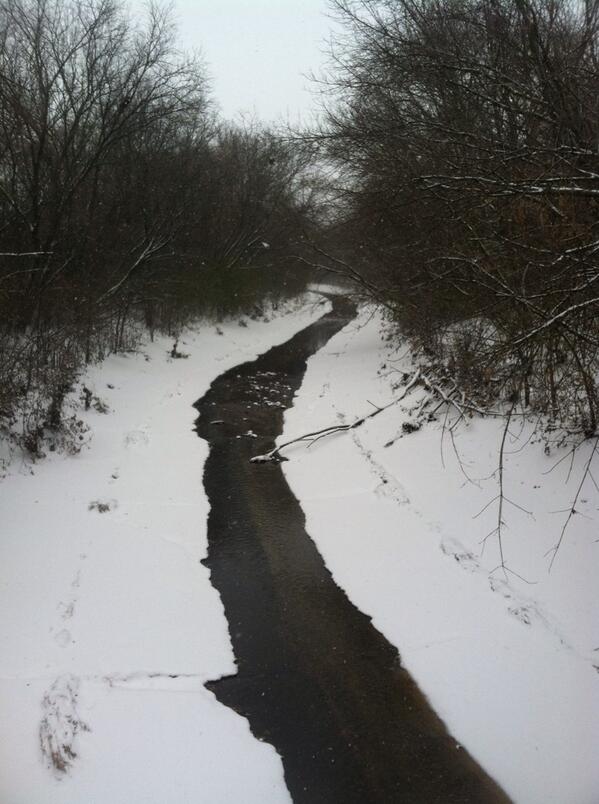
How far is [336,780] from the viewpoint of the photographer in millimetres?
3943

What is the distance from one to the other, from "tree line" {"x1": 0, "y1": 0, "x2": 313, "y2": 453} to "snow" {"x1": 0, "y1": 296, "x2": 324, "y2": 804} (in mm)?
1950

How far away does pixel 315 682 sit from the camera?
15.9 feet

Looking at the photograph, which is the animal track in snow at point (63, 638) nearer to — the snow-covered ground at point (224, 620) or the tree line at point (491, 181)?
the snow-covered ground at point (224, 620)

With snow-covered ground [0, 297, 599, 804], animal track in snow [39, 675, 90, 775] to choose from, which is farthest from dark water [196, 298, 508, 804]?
animal track in snow [39, 675, 90, 775]

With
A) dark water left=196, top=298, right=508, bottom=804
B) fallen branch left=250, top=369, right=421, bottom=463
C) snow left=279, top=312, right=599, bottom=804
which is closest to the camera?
dark water left=196, top=298, right=508, bottom=804

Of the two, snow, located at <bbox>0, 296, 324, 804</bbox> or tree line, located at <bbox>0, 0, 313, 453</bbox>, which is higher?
tree line, located at <bbox>0, 0, 313, 453</bbox>

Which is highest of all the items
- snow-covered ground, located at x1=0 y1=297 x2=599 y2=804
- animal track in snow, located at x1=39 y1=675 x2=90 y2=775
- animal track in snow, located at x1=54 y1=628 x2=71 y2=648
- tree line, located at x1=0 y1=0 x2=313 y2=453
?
tree line, located at x1=0 y1=0 x2=313 y2=453

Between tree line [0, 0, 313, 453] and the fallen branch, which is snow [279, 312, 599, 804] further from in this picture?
tree line [0, 0, 313, 453]

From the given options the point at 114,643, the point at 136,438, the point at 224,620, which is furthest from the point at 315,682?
the point at 136,438

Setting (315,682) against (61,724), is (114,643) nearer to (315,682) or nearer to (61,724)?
(61,724)

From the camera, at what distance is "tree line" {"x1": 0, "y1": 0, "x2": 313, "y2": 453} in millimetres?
10812

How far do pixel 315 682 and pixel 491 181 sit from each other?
4896mm

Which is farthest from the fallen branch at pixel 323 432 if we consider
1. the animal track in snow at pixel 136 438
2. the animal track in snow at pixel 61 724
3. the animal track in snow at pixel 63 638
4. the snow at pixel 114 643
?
the animal track in snow at pixel 61 724

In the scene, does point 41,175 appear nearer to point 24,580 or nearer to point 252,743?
point 24,580
